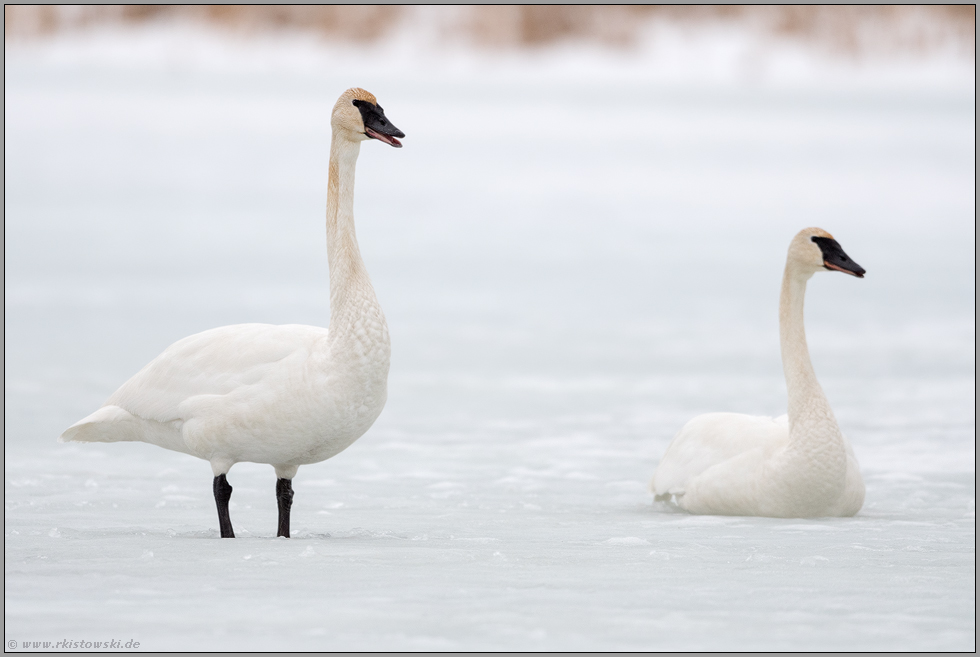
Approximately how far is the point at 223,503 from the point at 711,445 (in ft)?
7.43

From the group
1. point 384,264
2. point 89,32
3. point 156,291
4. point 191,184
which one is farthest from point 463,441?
point 89,32

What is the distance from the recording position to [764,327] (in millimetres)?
11789

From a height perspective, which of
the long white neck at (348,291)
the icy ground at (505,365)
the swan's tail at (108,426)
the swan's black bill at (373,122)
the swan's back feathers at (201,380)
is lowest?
the icy ground at (505,365)

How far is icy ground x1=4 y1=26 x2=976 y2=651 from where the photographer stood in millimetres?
3918

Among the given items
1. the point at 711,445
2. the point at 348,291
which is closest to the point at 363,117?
the point at 348,291

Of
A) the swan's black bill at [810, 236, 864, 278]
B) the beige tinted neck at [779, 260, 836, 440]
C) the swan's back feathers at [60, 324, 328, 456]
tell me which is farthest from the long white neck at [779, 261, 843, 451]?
the swan's back feathers at [60, 324, 328, 456]

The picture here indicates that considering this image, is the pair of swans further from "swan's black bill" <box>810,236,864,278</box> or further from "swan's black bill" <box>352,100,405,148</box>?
"swan's black bill" <box>810,236,864,278</box>

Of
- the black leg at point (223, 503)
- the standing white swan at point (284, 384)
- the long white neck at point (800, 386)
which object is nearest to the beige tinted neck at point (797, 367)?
the long white neck at point (800, 386)

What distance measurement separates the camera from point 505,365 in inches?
388

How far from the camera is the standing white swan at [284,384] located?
469cm

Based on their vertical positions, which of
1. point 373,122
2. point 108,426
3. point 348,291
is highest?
point 373,122

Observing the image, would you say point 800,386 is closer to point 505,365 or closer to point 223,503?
point 223,503

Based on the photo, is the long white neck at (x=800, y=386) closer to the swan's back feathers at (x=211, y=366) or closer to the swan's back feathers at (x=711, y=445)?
the swan's back feathers at (x=711, y=445)

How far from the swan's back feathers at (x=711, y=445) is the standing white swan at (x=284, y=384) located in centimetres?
161
